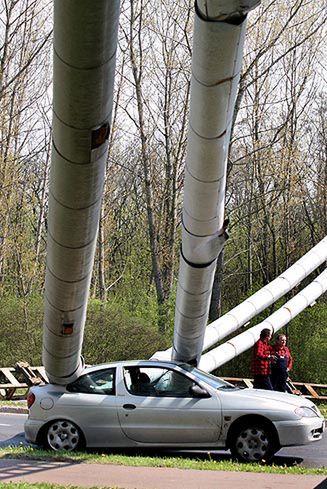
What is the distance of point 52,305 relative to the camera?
476 inches

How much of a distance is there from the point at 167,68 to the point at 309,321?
37.9 feet

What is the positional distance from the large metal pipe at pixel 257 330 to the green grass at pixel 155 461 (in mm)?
6999

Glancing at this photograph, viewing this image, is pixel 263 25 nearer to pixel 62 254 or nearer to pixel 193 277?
pixel 193 277

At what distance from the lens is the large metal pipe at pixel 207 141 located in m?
8.81

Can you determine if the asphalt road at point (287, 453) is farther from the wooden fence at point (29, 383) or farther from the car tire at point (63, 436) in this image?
the wooden fence at point (29, 383)

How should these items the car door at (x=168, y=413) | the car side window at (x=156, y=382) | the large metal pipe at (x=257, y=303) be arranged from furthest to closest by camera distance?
the large metal pipe at (x=257, y=303)
the car side window at (x=156, y=382)
the car door at (x=168, y=413)

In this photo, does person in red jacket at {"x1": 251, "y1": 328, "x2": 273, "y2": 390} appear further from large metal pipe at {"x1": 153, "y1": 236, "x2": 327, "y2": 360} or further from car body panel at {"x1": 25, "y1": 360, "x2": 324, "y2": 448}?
car body panel at {"x1": 25, "y1": 360, "x2": 324, "y2": 448}

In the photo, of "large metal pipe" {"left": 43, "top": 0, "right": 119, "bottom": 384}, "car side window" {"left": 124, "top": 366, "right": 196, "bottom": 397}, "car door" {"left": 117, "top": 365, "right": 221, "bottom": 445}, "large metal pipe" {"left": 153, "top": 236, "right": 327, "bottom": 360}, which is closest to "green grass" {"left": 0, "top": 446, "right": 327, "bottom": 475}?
"car door" {"left": 117, "top": 365, "right": 221, "bottom": 445}

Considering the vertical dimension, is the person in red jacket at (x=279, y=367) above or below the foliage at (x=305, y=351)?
below

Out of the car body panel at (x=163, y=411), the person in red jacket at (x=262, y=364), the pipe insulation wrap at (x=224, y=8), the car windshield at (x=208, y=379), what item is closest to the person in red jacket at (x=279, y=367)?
the person in red jacket at (x=262, y=364)

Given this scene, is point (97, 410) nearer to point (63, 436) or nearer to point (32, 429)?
point (63, 436)

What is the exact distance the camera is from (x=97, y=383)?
13.9m

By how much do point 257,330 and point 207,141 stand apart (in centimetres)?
1256

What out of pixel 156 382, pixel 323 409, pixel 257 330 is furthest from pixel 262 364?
pixel 323 409
